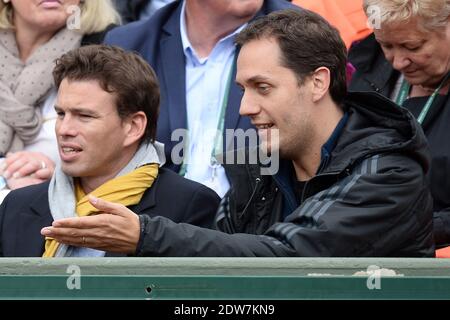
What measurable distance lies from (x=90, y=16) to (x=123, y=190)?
1.42m

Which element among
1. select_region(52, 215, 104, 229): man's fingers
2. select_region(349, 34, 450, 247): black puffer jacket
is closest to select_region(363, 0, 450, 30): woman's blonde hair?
select_region(349, 34, 450, 247): black puffer jacket

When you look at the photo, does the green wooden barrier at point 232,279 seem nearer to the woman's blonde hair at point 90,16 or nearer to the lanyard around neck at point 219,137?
the lanyard around neck at point 219,137

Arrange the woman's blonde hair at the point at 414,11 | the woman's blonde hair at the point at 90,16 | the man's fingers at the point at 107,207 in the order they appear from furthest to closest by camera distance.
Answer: the woman's blonde hair at the point at 90,16, the woman's blonde hair at the point at 414,11, the man's fingers at the point at 107,207

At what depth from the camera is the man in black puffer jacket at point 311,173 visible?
3.35 metres

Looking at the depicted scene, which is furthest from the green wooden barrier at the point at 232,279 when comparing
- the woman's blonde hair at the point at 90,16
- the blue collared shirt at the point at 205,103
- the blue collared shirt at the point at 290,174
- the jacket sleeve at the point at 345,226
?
the woman's blonde hair at the point at 90,16

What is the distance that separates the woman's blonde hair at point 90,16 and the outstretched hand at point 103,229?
2034mm

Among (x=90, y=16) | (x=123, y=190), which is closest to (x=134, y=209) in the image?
(x=123, y=190)

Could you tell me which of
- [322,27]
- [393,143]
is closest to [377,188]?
[393,143]

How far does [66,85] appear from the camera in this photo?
410 centimetres

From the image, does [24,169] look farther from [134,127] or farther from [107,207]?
[107,207]

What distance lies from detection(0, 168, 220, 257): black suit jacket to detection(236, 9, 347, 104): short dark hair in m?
0.57

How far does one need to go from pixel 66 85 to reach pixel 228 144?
733 mm

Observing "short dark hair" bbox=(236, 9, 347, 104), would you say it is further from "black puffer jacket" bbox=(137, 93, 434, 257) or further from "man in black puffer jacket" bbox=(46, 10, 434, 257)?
"black puffer jacket" bbox=(137, 93, 434, 257)
